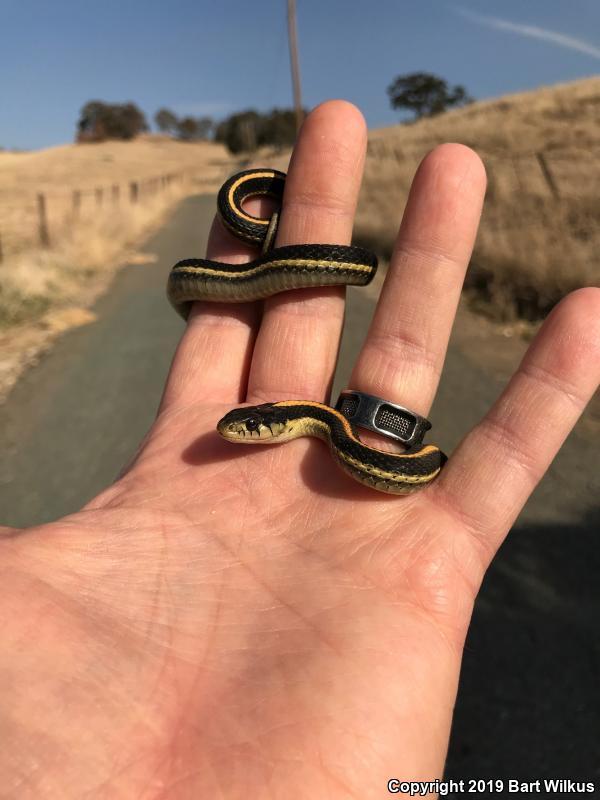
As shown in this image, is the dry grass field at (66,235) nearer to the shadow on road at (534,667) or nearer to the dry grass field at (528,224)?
the dry grass field at (528,224)

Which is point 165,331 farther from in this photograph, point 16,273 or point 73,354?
point 16,273

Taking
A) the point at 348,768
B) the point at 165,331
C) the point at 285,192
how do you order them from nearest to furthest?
the point at 348,768 < the point at 285,192 < the point at 165,331

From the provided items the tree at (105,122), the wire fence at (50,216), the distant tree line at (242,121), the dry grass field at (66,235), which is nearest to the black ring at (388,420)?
the dry grass field at (66,235)

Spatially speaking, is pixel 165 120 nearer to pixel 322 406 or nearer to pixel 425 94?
pixel 425 94

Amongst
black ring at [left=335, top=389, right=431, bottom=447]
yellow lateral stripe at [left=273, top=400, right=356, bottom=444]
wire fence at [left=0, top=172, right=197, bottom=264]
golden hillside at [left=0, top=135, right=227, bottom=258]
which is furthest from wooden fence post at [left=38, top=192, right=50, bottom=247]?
black ring at [left=335, top=389, right=431, bottom=447]

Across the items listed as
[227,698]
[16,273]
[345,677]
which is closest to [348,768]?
[345,677]

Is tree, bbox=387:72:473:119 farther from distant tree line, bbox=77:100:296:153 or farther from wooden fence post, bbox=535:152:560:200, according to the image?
wooden fence post, bbox=535:152:560:200

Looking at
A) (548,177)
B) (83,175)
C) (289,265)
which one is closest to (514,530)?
(289,265)
